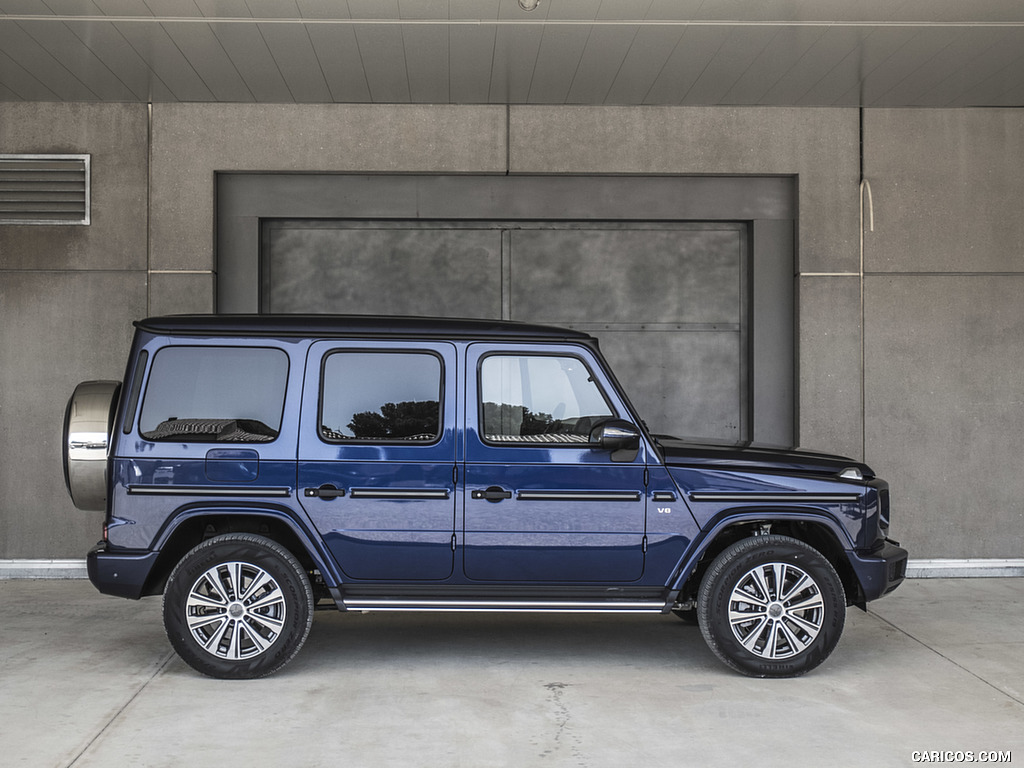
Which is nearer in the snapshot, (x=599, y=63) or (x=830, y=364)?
(x=599, y=63)

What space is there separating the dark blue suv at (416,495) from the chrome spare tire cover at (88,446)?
11 mm

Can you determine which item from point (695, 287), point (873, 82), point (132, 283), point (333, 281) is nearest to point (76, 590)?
point (132, 283)

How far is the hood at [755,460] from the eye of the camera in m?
5.21

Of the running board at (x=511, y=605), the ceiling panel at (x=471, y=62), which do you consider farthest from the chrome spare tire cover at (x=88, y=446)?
the ceiling panel at (x=471, y=62)

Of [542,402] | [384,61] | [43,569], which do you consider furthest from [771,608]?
[43,569]

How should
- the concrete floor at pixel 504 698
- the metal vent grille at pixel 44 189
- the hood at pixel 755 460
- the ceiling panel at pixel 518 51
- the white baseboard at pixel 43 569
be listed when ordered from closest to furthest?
the concrete floor at pixel 504 698 → the hood at pixel 755 460 → the ceiling panel at pixel 518 51 → the white baseboard at pixel 43 569 → the metal vent grille at pixel 44 189

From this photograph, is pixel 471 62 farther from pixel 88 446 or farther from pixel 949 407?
pixel 949 407

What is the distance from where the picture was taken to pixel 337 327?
207 inches

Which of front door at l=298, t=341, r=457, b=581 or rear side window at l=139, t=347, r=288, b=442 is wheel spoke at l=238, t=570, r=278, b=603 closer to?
front door at l=298, t=341, r=457, b=581

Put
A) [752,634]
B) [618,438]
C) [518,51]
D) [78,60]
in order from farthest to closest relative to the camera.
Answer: [78,60], [518,51], [752,634], [618,438]

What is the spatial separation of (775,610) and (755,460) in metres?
0.81

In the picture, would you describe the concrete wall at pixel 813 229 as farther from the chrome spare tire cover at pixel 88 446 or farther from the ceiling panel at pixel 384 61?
the chrome spare tire cover at pixel 88 446

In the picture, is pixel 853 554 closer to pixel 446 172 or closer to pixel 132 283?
pixel 446 172

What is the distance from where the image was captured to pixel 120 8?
6.46 metres
